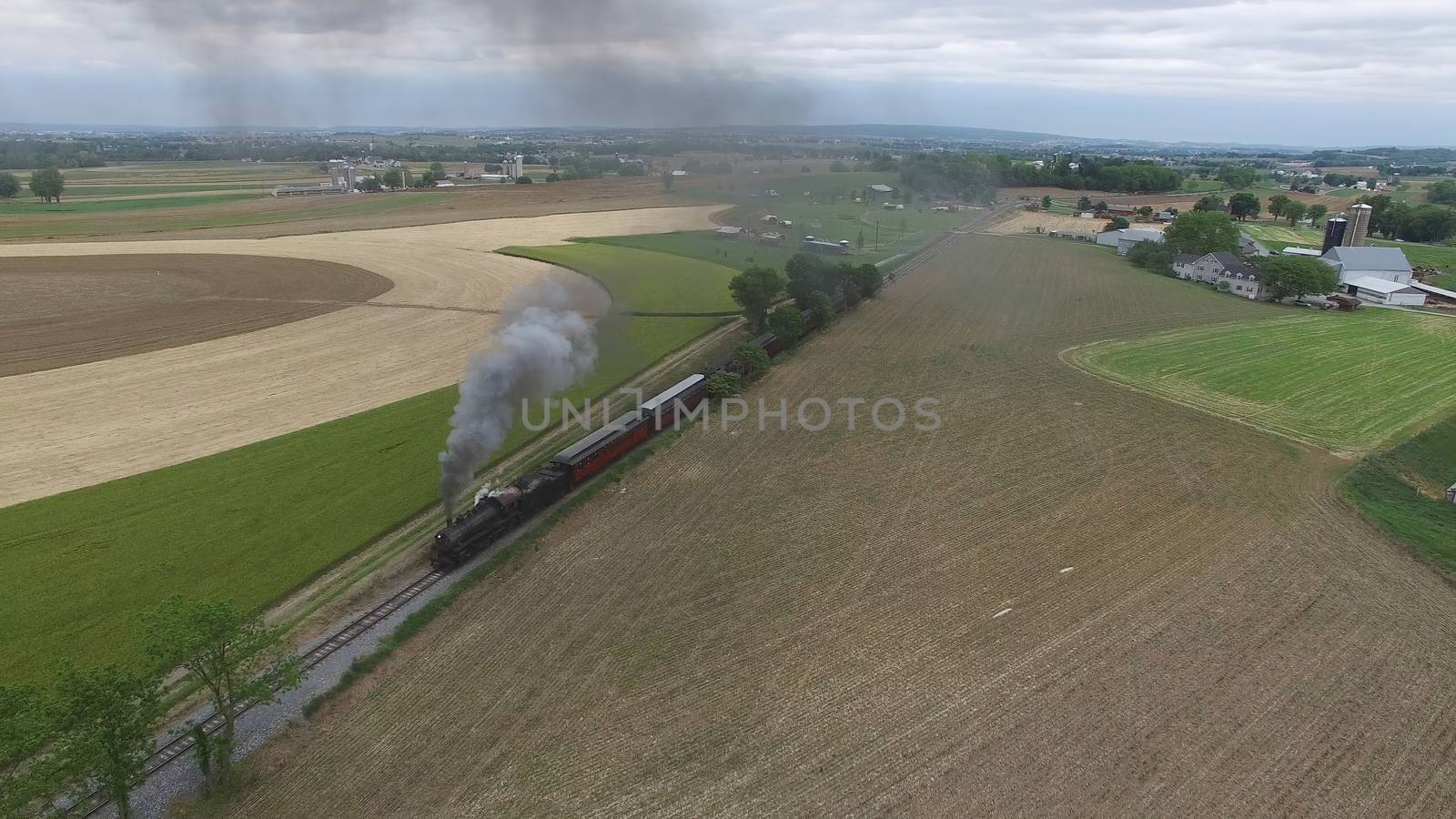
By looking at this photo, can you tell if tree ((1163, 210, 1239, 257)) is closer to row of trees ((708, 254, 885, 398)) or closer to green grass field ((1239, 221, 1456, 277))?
green grass field ((1239, 221, 1456, 277))

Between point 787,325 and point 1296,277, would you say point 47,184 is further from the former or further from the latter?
point 1296,277

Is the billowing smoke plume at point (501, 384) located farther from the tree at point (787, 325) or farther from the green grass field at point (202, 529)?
the tree at point (787, 325)

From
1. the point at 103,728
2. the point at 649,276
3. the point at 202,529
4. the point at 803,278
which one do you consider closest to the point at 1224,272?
the point at 803,278

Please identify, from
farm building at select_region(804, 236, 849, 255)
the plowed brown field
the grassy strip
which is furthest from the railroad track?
farm building at select_region(804, 236, 849, 255)

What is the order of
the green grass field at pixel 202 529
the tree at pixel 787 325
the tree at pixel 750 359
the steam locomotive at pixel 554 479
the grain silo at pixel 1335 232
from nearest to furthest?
1. the green grass field at pixel 202 529
2. the steam locomotive at pixel 554 479
3. the tree at pixel 750 359
4. the tree at pixel 787 325
5. the grain silo at pixel 1335 232

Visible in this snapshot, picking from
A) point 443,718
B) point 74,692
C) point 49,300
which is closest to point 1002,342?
point 443,718

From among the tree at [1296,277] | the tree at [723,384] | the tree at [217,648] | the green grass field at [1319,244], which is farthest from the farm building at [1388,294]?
the tree at [217,648]
